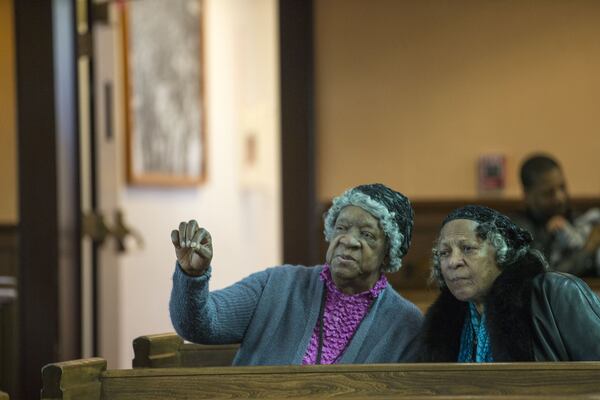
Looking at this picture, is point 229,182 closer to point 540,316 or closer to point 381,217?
point 381,217

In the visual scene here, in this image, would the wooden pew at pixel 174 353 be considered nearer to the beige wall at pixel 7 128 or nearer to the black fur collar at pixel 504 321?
the black fur collar at pixel 504 321

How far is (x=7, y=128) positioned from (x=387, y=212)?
380 centimetres

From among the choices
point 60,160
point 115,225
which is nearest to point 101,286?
point 115,225

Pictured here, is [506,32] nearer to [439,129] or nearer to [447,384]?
[439,129]

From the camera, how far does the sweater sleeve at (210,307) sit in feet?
8.42

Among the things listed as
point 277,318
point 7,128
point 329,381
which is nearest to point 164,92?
point 7,128

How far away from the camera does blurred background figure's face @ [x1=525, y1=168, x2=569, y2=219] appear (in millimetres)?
4527

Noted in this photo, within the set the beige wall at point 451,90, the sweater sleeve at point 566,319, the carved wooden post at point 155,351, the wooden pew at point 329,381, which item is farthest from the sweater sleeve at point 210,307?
the beige wall at point 451,90

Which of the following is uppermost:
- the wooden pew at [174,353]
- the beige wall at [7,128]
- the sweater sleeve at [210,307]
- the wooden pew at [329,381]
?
the beige wall at [7,128]

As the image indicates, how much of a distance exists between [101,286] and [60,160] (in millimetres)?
601

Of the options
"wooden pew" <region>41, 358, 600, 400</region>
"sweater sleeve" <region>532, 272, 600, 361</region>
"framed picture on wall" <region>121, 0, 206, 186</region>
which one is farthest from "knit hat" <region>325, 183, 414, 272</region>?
"framed picture on wall" <region>121, 0, 206, 186</region>

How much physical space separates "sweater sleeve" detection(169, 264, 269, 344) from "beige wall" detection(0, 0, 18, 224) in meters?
3.51

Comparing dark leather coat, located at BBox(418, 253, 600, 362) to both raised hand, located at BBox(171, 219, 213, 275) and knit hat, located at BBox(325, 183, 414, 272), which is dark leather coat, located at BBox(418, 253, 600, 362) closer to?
knit hat, located at BBox(325, 183, 414, 272)

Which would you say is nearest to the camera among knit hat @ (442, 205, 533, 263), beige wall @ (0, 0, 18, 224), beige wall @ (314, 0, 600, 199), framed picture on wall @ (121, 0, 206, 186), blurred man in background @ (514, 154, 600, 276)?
knit hat @ (442, 205, 533, 263)
